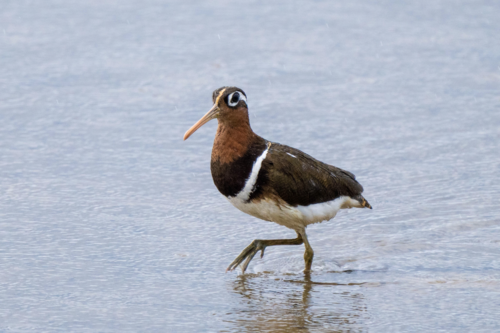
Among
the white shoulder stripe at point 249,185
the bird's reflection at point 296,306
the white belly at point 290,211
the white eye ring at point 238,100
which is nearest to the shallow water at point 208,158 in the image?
the bird's reflection at point 296,306

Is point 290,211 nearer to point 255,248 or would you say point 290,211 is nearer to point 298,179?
point 298,179

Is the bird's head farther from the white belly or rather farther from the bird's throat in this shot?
the white belly

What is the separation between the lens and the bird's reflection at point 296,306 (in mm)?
5516

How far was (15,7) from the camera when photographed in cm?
1284

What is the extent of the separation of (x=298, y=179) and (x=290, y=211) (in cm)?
24

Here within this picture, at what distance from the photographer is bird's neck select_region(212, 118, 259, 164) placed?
6.21m

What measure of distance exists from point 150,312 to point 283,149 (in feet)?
5.29

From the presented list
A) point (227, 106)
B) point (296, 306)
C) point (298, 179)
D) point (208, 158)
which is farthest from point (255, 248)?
point (208, 158)

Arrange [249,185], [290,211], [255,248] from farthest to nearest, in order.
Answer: [255,248], [290,211], [249,185]

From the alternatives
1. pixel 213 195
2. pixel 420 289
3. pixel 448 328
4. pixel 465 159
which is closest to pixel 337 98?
pixel 465 159

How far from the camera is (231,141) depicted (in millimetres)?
6238

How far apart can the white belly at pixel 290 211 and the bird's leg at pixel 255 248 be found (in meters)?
0.21

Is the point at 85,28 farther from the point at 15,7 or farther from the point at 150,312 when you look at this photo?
the point at 150,312

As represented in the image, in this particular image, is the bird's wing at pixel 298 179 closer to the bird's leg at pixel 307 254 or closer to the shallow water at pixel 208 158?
the bird's leg at pixel 307 254
